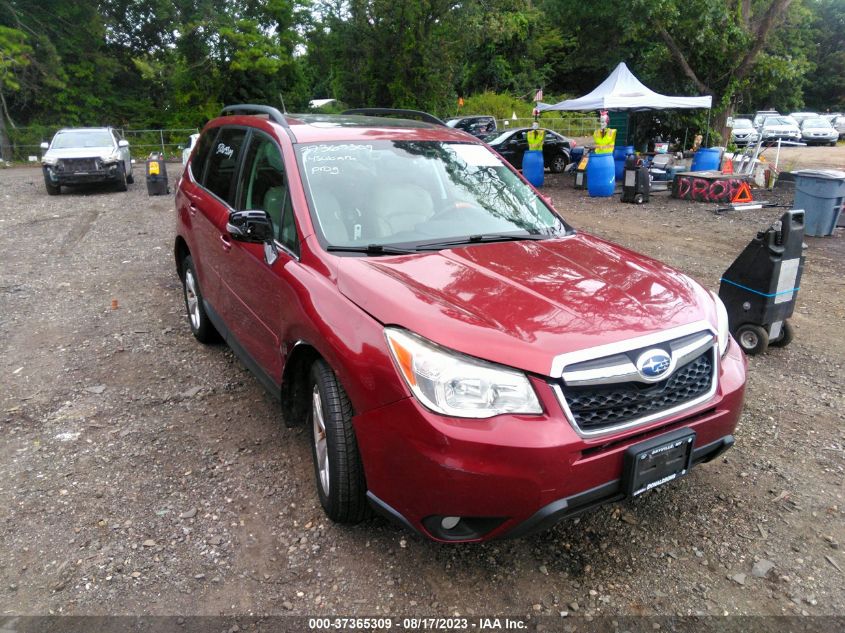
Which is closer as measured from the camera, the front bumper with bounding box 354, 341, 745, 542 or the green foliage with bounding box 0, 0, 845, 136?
the front bumper with bounding box 354, 341, 745, 542

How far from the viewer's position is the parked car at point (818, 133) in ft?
110

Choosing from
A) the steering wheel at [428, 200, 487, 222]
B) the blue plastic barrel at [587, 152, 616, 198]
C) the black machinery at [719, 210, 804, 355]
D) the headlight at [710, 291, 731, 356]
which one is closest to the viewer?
the headlight at [710, 291, 731, 356]

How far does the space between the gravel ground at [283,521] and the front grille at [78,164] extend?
38.3 ft

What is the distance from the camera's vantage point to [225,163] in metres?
4.59

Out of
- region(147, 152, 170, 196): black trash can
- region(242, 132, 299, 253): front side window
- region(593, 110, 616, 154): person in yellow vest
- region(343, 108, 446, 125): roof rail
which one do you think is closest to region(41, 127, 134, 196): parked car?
region(147, 152, 170, 196): black trash can

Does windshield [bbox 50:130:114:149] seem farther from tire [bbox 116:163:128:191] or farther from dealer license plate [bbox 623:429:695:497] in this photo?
dealer license plate [bbox 623:429:695:497]

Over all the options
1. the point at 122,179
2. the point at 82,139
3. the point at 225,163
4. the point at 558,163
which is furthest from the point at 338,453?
the point at 558,163

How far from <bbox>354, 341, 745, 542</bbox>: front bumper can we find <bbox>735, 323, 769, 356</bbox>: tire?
3.10 meters

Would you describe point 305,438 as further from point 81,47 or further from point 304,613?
point 81,47

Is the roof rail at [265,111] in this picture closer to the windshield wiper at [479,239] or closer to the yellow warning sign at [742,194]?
the windshield wiper at [479,239]

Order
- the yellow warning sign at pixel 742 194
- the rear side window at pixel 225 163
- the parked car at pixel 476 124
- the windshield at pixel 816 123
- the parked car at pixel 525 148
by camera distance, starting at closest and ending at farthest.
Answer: the rear side window at pixel 225 163 → the yellow warning sign at pixel 742 194 → the parked car at pixel 525 148 → the parked car at pixel 476 124 → the windshield at pixel 816 123

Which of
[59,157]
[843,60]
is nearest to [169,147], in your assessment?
[59,157]

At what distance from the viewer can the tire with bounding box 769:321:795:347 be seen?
17.5ft

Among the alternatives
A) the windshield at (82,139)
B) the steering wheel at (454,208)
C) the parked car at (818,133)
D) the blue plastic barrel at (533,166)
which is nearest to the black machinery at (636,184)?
the blue plastic barrel at (533,166)
